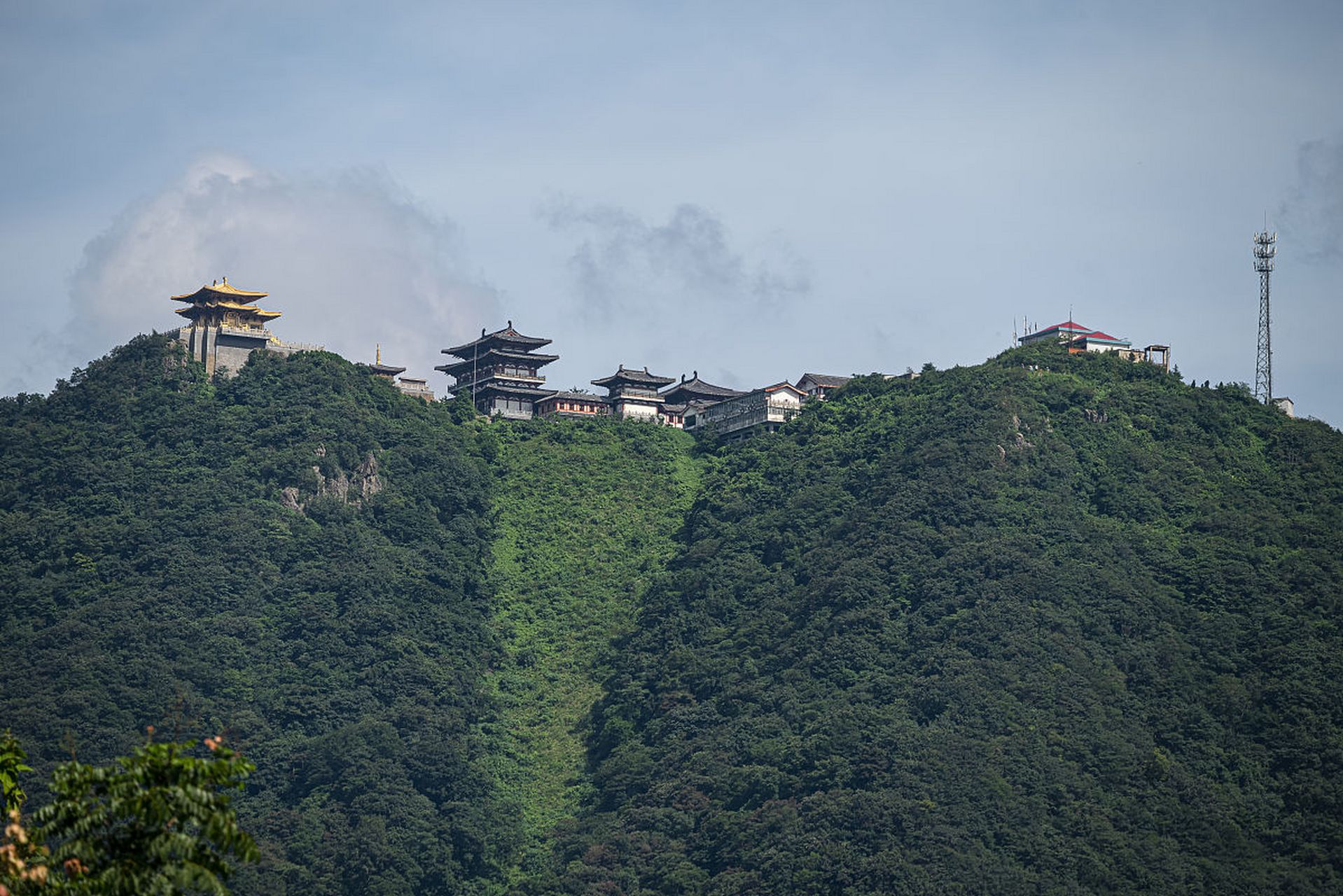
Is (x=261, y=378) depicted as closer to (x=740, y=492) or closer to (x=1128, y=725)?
(x=740, y=492)

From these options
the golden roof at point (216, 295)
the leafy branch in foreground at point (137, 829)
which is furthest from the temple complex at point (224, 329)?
the leafy branch in foreground at point (137, 829)

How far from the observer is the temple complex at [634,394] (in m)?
107

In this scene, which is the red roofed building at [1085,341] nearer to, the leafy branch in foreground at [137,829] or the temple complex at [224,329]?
the temple complex at [224,329]

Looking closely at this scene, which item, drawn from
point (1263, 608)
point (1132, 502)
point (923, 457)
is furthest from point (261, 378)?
point (1263, 608)

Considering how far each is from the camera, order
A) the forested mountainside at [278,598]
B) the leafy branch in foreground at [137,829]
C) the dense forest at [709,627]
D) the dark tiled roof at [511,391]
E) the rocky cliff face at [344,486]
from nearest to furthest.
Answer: the leafy branch in foreground at [137,829] → the dense forest at [709,627] → the forested mountainside at [278,598] → the rocky cliff face at [344,486] → the dark tiled roof at [511,391]

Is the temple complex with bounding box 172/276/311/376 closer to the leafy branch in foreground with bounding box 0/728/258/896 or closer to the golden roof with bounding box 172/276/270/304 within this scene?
the golden roof with bounding box 172/276/270/304

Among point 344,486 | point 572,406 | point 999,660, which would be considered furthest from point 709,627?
point 572,406

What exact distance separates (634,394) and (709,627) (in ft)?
87.6

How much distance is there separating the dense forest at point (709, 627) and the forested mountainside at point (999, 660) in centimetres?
17

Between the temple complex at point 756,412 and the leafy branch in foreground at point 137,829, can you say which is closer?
the leafy branch in foreground at point 137,829

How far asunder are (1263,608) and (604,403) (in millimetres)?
44394

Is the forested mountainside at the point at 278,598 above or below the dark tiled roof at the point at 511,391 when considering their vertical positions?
below

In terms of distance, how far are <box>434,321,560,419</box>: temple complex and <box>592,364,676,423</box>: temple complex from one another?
13.0 feet

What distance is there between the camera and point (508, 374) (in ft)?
346
